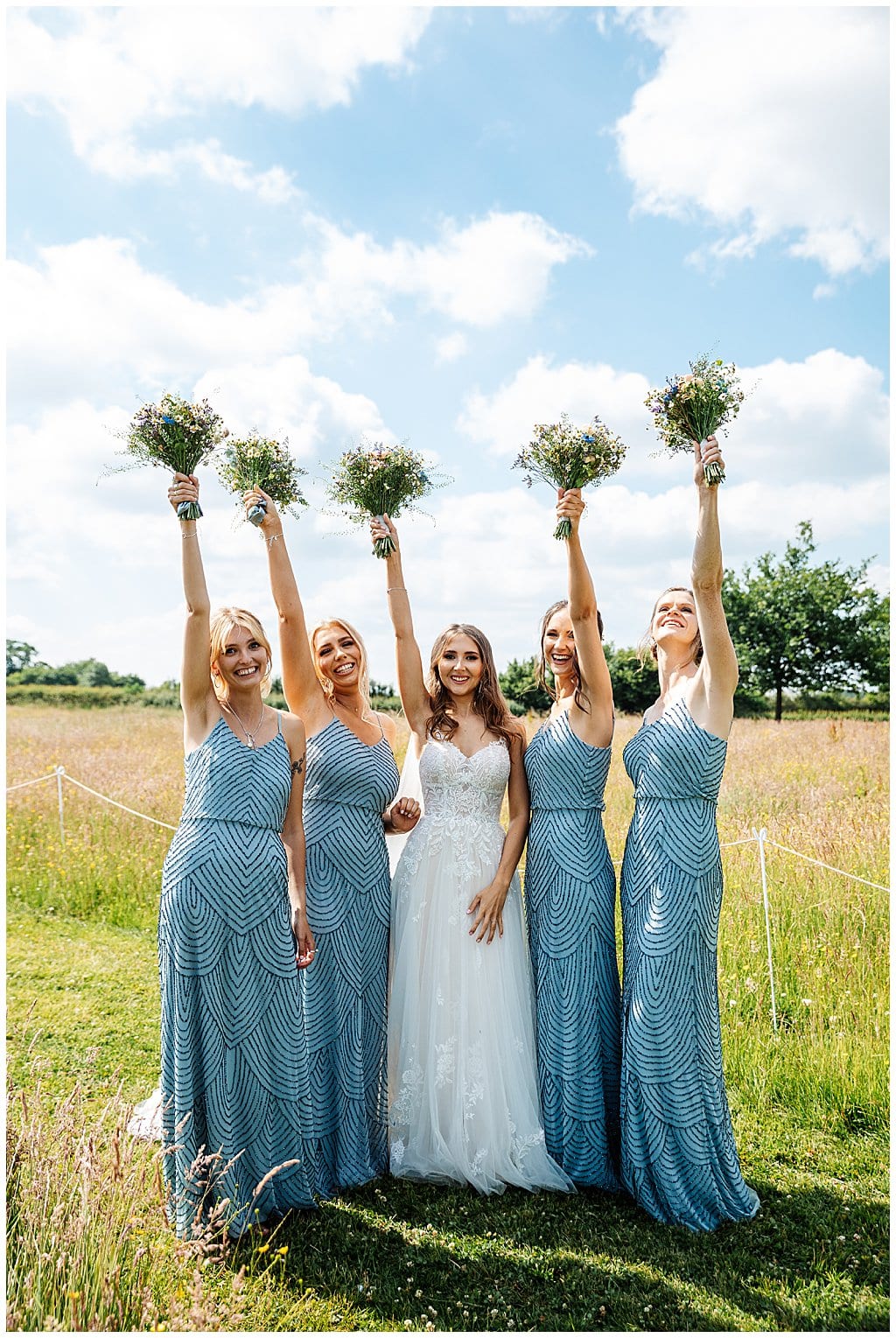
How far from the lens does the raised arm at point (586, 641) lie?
4457mm

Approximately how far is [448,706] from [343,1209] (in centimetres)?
246

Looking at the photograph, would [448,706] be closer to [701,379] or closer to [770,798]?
[701,379]

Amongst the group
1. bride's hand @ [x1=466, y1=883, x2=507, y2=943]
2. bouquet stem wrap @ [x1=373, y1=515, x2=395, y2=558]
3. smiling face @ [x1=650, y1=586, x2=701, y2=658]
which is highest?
bouquet stem wrap @ [x1=373, y1=515, x2=395, y2=558]

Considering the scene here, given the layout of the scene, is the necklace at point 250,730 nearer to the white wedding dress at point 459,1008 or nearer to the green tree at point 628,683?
the white wedding dress at point 459,1008

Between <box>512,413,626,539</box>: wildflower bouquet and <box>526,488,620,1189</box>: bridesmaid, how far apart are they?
8cm

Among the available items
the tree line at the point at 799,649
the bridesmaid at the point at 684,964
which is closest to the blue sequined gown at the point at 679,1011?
the bridesmaid at the point at 684,964

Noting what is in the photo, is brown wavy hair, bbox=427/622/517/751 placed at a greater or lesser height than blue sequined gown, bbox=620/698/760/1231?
greater

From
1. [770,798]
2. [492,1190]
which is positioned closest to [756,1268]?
[492,1190]

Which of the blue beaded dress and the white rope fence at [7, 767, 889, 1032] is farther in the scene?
the white rope fence at [7, 767, 889, 1032]

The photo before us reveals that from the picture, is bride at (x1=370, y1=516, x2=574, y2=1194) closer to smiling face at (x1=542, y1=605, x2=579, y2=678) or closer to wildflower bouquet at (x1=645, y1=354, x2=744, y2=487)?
smiling face at (x1=542, y1=605, x2=579, y2=678)

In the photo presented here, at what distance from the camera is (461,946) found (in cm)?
461

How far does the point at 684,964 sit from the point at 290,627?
→ 8.04 feet

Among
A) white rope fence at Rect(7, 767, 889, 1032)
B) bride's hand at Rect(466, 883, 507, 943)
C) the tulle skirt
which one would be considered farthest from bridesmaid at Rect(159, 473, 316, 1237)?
white rope fence at Rect(7, 767, 889, 1032)

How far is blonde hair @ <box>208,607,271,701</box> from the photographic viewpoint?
14.0ft
